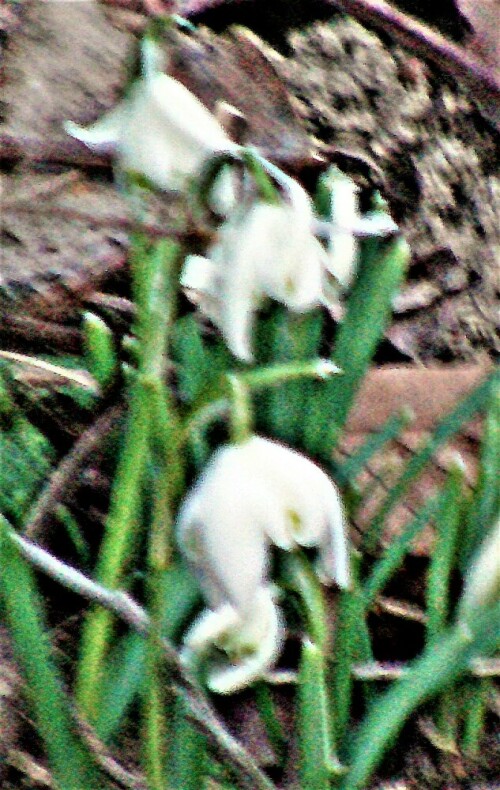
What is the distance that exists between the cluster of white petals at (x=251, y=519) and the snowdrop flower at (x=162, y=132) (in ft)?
0.65

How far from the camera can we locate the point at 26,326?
1.06 meters

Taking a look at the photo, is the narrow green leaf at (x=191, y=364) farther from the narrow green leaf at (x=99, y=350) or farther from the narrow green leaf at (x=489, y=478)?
the narrow green leaf at (x=489, y=478)

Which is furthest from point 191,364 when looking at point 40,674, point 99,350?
point 40,674

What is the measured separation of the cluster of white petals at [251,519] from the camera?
0.60m

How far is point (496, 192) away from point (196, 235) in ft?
1.95

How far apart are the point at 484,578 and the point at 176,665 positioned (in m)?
0.25

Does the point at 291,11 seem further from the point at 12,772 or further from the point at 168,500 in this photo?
the point at 12,772

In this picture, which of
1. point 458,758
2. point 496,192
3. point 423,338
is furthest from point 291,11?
point 458,758

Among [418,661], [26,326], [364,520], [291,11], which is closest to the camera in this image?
[418,661]

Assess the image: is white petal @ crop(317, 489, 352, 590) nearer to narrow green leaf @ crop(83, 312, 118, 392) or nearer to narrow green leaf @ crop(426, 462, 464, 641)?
narrow green leaf @ crop(426, 462, 464, 641)

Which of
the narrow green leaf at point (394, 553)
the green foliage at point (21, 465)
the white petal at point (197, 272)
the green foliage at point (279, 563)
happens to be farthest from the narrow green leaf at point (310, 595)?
the green foliage at point (21, 465)

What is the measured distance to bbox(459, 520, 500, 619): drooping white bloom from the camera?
→ 2.35 ft

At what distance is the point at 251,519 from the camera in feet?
1.98

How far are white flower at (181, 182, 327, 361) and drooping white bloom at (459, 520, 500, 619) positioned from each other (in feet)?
0.79
